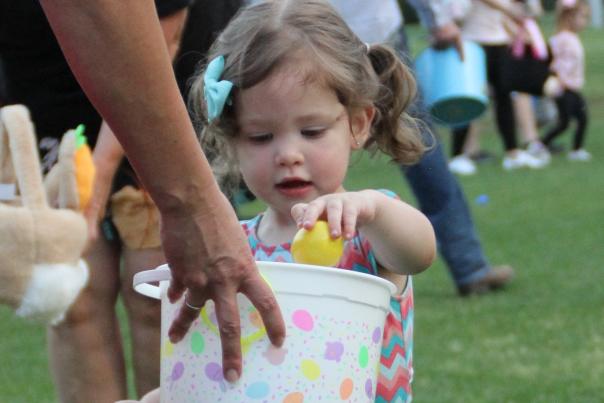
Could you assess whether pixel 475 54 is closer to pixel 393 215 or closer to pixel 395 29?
pixel 395 29

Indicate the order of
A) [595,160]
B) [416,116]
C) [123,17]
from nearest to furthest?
1. [123,17]
2. [416,116]
3. [595,160]

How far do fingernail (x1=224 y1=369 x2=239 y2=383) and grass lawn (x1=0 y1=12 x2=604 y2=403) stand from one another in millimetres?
1149

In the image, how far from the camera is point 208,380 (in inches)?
85.4

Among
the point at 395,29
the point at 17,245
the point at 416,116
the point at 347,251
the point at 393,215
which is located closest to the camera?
the point at 393,215

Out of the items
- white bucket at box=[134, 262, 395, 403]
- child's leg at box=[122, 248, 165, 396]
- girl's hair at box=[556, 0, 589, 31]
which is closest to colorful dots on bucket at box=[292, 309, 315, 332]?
white bucket at box=[134, 262, 395, 403]

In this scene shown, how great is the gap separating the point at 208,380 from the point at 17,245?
0.85 meters

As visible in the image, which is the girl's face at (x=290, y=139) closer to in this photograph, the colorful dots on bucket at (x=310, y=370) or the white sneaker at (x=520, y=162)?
the colorful dots on bucket at (x=310, y=370)

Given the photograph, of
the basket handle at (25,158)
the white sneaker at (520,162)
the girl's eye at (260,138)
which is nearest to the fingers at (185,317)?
the girl's eye at (260,138)

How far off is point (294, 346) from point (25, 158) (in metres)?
1.00

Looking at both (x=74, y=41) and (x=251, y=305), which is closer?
(x=74, y=41)

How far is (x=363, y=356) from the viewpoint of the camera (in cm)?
223

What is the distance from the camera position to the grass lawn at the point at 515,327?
4500 millimetres

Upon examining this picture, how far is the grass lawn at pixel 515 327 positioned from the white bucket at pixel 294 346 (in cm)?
105

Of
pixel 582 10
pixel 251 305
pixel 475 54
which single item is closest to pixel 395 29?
pixel 475 54
